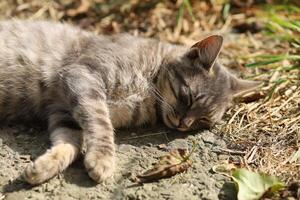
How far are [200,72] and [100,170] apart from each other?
3.23 feet

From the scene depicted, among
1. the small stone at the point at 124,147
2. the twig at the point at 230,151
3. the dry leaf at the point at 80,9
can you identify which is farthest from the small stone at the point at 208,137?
the dry leaf at the point at 80,9

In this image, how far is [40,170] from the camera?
2426 mm

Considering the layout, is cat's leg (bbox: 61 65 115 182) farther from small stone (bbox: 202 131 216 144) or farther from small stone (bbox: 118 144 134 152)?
small stone (bbox: 202 131 216 144)

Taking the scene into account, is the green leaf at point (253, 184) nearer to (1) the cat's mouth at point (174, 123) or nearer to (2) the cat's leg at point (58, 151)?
(1) the cat's mouth at point (174, 123)

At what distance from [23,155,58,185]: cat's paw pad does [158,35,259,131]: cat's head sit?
2.67 feet

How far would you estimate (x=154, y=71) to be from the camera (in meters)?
3.10

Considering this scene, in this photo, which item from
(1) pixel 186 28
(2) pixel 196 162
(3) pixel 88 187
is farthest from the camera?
(1) pixel 186 28

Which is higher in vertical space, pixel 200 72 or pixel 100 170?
pixel 200 72

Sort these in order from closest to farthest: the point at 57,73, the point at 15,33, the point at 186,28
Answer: the point at 57,73 → the point at 15,33 → the point at 186,28

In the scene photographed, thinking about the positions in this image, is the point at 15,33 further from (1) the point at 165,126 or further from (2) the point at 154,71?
(1) the point at 165,126

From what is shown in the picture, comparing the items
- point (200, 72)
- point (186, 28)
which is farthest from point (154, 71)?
point (186, 28)

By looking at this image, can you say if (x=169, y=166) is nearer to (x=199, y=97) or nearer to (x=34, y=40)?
(x=199, y=97)

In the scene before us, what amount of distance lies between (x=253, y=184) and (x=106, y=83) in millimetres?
1024

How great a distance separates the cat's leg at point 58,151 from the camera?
2.42 m
